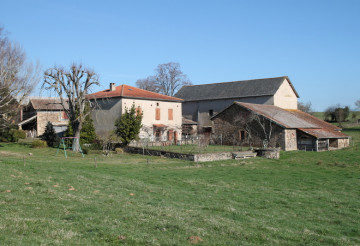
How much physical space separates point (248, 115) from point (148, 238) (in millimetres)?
33169

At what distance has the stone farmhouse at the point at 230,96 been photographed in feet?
164

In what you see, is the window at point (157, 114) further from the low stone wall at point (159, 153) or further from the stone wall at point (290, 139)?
the stone wall at point (290, 139)

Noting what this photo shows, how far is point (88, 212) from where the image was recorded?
910 centimetres

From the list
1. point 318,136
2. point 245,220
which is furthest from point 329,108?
point 245,220

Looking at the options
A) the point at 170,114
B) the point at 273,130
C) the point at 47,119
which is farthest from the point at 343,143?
the point at 47,119

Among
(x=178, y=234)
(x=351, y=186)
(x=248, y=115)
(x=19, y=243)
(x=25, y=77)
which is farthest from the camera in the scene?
(x=248, y=115)

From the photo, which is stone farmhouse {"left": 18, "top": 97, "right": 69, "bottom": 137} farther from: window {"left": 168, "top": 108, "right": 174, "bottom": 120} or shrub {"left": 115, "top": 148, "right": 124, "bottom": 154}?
shrub {"left": 115, "top": 148, "right": 124, "bottom": 154}

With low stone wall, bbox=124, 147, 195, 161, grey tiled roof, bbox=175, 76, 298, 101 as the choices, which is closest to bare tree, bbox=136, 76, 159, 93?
grey tiled roof, bbox=175, 76, 298, 101

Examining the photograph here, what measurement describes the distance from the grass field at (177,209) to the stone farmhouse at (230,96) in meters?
30.0

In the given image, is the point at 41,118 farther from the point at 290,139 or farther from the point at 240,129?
the point at 290,139

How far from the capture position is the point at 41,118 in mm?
48625

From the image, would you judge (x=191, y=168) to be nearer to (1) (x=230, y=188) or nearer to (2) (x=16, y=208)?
(1) (x=230, y=188)

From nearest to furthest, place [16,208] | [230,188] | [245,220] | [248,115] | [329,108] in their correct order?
[16,208] < [245,220] < [230,188] < [248,115] < [329,108]

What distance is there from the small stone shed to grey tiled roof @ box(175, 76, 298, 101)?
26.2 ft
